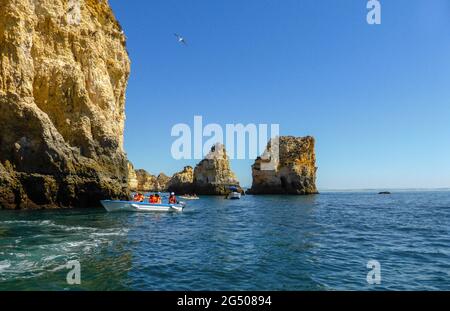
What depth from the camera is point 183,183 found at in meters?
116

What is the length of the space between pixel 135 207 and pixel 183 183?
265 feet

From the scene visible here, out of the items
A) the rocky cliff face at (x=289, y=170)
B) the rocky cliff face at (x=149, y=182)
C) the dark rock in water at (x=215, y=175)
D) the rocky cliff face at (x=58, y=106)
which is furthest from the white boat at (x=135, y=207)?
the rocky cliff face at (x=149, y=182)

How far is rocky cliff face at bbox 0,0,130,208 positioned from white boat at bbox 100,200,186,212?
5508mm

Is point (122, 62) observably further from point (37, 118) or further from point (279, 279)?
point (279, 279)

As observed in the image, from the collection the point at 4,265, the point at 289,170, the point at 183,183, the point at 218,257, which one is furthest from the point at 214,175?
the point at 4,265

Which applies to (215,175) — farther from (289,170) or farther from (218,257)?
(218,257)

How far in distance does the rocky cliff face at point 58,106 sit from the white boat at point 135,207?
551 cm

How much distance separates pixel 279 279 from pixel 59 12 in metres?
39.9

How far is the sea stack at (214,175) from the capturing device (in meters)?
102

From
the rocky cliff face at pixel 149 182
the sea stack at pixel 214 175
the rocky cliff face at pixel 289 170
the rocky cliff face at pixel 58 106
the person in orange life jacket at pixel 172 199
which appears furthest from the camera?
the rocky cliff face at pixel 149 182

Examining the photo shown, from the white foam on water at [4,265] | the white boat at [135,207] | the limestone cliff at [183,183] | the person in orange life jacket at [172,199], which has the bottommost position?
the white foam on water at [4,265]

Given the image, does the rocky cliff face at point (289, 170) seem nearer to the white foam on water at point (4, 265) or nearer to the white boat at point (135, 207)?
the white boat at point (135, 207)

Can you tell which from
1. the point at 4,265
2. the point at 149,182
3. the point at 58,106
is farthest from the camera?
the point at 149,182
